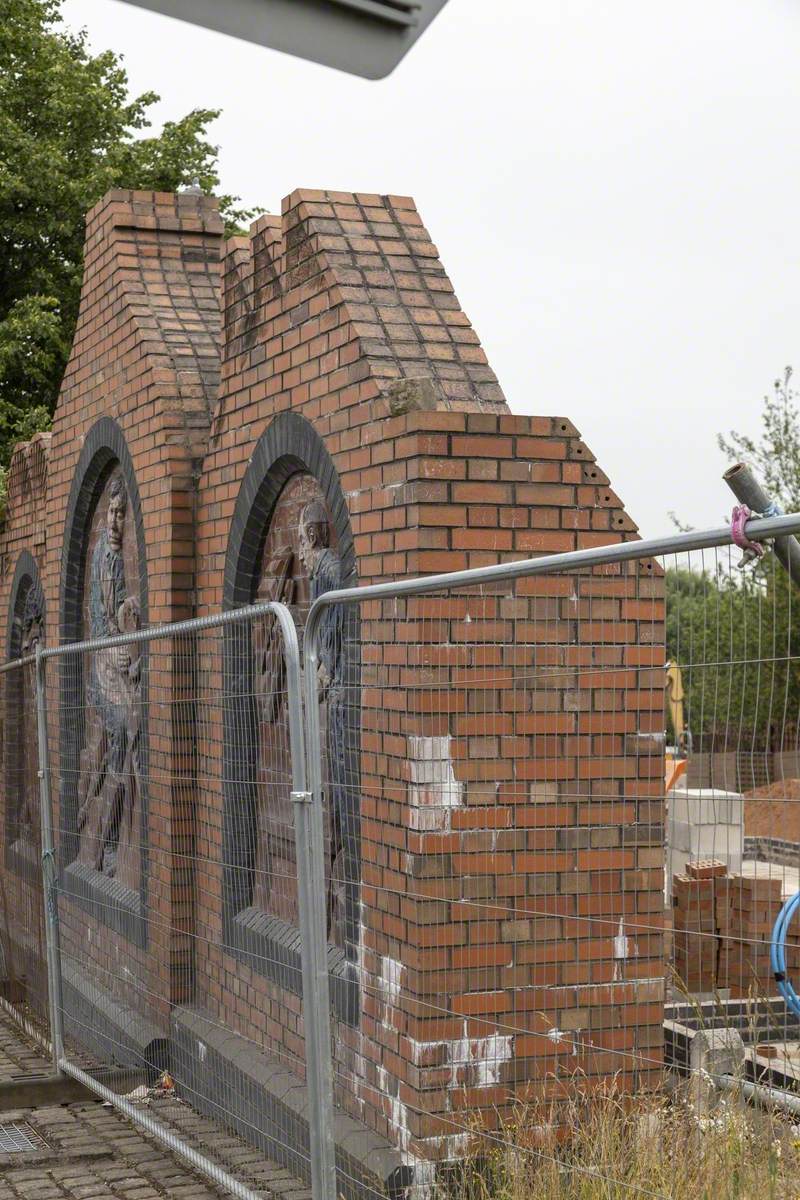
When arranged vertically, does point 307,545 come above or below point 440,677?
above

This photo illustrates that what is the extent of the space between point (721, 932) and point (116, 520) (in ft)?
21.6

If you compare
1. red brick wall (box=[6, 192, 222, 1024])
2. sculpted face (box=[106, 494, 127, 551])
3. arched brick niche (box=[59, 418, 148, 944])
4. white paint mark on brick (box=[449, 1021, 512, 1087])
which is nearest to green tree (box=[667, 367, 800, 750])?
white paint mark on brick (box=[449, 1021, 512, 1087])

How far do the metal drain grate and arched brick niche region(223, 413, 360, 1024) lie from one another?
1.26 m

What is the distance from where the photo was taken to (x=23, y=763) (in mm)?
10500

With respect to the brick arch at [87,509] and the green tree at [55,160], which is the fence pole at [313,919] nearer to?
the brick arch at [87,509]

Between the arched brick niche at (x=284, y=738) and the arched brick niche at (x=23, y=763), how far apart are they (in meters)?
3.33

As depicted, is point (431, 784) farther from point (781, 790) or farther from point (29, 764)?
point (29, 764)

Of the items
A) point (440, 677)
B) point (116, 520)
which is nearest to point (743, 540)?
point (440, 677)

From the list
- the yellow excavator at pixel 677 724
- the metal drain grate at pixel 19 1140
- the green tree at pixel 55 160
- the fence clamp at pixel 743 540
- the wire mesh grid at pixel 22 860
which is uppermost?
the green tree at pixel 55 160

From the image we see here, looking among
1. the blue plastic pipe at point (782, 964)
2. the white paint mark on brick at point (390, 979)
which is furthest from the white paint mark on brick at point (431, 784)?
the blue plastic pipe at point (782, 964)

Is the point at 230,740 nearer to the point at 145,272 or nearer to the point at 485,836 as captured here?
the point at 485,836

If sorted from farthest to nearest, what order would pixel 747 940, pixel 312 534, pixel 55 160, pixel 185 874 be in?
pixel 55 160 < pixel 185 874 < pixel 312 534 < pixel 747 940

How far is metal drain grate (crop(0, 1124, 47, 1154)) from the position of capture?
673cm

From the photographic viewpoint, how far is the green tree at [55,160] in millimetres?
24312
